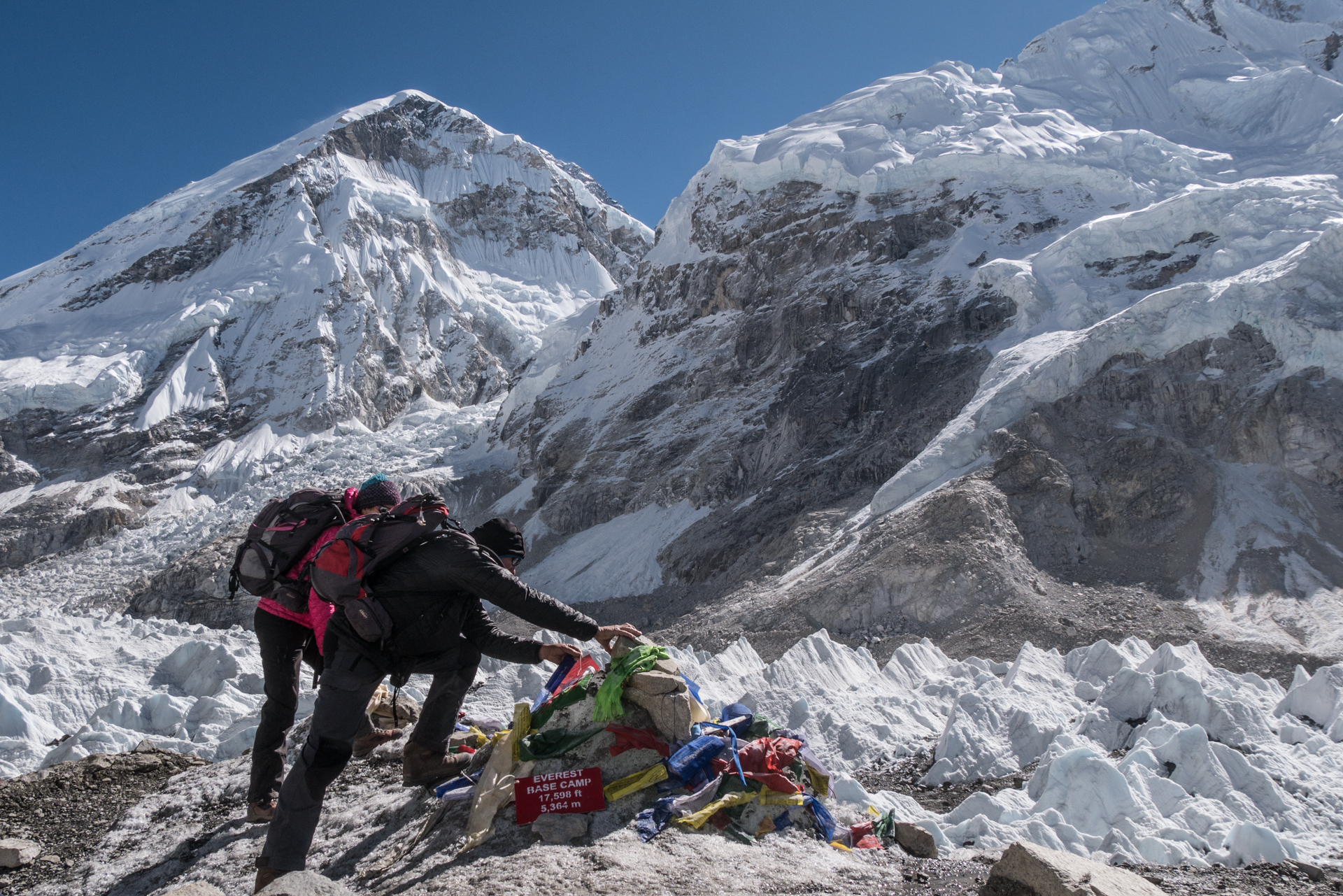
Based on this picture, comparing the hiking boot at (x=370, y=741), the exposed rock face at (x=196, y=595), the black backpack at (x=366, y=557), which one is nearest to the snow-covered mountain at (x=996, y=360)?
the exposed rock face at (x=196, y=595)

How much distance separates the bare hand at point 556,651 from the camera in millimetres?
3971

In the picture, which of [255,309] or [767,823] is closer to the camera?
[767,823]

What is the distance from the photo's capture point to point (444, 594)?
373 cm

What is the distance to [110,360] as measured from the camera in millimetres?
69062

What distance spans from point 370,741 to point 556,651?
206 cm

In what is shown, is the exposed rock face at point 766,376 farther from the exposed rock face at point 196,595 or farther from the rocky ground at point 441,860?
the rocky ground at point 441,860

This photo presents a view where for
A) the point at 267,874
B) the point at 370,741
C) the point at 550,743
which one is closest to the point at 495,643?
the point at 550,743

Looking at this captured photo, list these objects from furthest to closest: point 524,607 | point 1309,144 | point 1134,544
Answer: point 1309,144 → point 1134,544 → point 524,607

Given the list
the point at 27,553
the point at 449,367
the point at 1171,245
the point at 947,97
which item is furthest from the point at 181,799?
the point at 449,367

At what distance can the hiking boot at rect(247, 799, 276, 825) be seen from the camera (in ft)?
14.3

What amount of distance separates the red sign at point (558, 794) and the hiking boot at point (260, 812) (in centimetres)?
168

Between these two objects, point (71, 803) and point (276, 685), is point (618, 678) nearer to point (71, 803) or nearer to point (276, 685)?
point (276, 685)

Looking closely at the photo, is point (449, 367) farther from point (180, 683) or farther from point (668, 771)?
point (668, 771)

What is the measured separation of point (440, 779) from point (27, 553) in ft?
212
